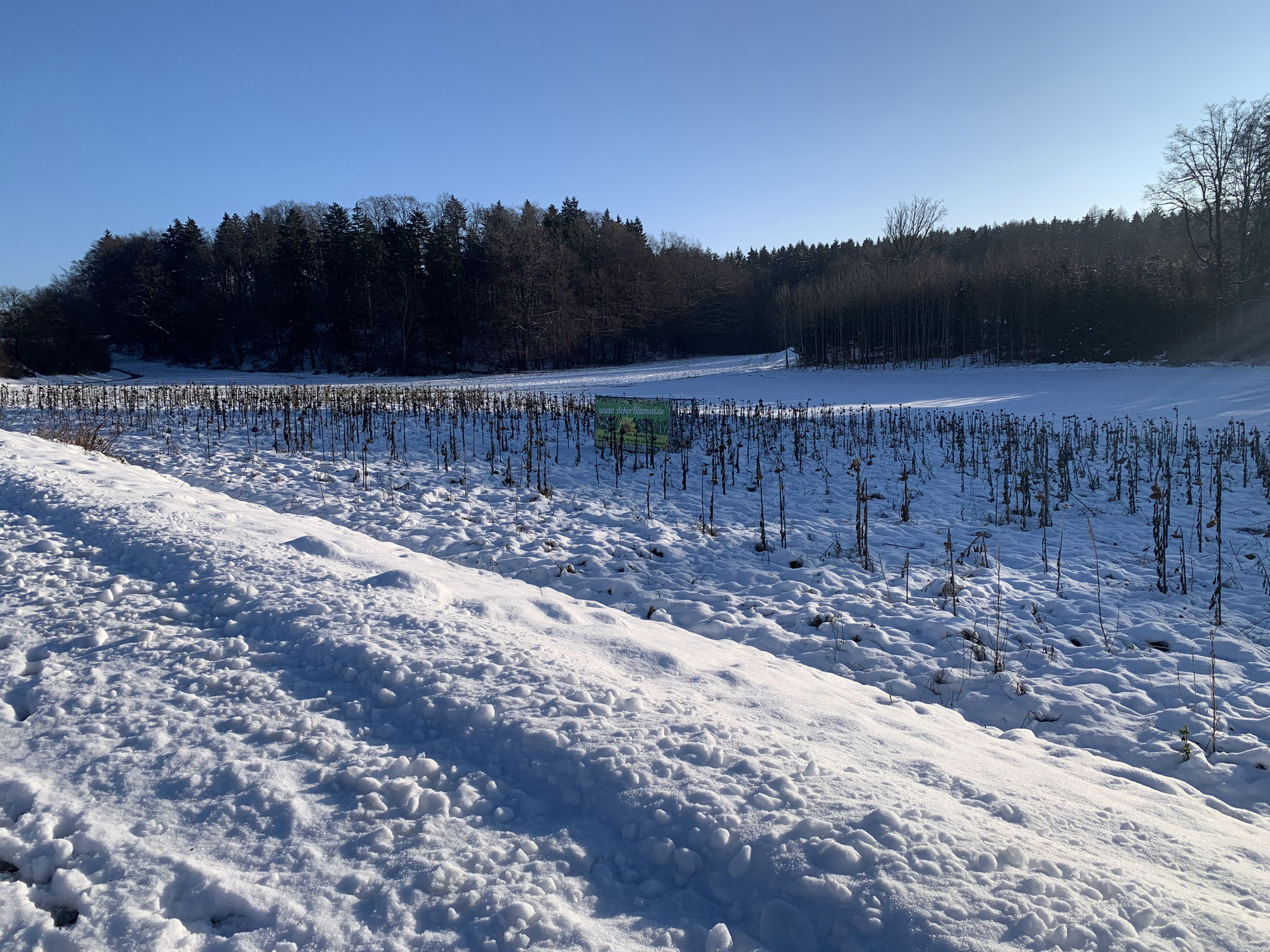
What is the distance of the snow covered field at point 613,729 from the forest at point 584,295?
33.7 meters

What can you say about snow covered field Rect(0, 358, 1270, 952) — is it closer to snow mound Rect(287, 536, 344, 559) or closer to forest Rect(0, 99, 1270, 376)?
snow mound Rect(287, 536, 344, 559)

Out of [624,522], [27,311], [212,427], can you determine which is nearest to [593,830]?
[624,522]

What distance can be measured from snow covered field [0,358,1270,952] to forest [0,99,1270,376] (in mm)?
33690

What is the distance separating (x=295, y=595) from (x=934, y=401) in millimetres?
23284

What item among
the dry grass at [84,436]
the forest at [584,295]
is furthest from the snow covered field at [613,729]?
the forest at [584,295]

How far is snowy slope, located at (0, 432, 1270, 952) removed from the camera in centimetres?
219

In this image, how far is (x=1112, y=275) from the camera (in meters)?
35.8

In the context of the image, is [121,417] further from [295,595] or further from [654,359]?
[654,359]

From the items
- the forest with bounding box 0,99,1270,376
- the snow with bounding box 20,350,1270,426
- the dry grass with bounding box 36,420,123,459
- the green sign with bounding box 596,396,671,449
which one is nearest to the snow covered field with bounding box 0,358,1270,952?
the dry grass with bounding box 36,420,123,459

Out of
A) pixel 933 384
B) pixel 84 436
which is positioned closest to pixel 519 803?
pixel 84 436

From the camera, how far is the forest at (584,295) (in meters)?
34.6

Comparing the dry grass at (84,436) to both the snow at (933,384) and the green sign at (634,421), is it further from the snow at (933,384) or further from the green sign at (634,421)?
the snow at (933,384)

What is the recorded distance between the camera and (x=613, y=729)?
322 centimetres

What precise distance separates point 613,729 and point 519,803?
59 cm
